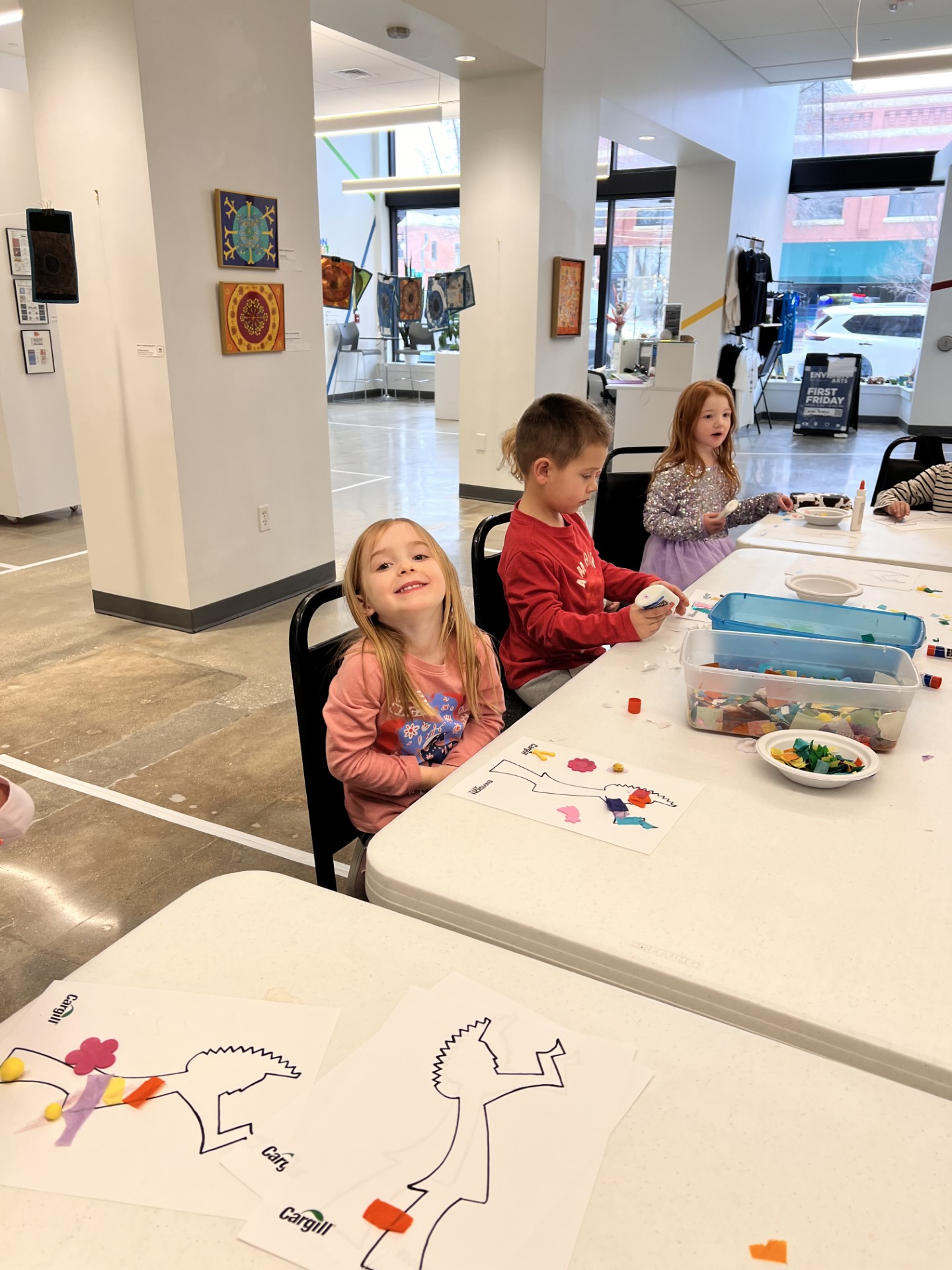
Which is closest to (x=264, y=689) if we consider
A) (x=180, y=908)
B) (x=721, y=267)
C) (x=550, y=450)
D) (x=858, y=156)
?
(x=550, y=450)

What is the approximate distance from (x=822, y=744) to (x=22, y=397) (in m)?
5.57

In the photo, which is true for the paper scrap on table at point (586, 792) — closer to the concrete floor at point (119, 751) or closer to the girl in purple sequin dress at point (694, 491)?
the concrete floor at point (119, 751)

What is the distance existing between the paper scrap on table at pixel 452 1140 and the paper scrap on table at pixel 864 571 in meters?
1.58

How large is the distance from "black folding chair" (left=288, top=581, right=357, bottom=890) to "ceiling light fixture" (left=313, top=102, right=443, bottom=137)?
7315 mm

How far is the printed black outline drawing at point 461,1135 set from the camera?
62cm

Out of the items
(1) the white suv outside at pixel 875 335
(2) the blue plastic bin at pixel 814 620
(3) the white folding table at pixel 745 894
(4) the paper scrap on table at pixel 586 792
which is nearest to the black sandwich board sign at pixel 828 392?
(1) the white suv outside at pixel 875 335

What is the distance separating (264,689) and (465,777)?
2.30 m

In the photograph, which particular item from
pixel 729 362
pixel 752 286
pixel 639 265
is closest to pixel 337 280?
pixel 729 362

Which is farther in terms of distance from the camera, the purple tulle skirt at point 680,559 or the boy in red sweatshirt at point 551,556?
the purple tulle skirt at point 680,559

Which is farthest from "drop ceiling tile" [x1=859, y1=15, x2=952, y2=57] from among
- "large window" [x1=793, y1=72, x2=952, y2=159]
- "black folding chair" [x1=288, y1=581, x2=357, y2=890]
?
"black folding chair" [x1=288, y1=581, x2=357, y2=890]

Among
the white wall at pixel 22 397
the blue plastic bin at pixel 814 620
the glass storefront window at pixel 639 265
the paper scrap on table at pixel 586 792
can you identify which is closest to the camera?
the paper scrap on table at pixel 586 792

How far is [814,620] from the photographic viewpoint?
1721mm

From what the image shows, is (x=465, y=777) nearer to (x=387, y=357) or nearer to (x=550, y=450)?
(x=550, y=450)

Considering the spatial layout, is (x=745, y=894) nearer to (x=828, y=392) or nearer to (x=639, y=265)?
(x=828, y=392)
